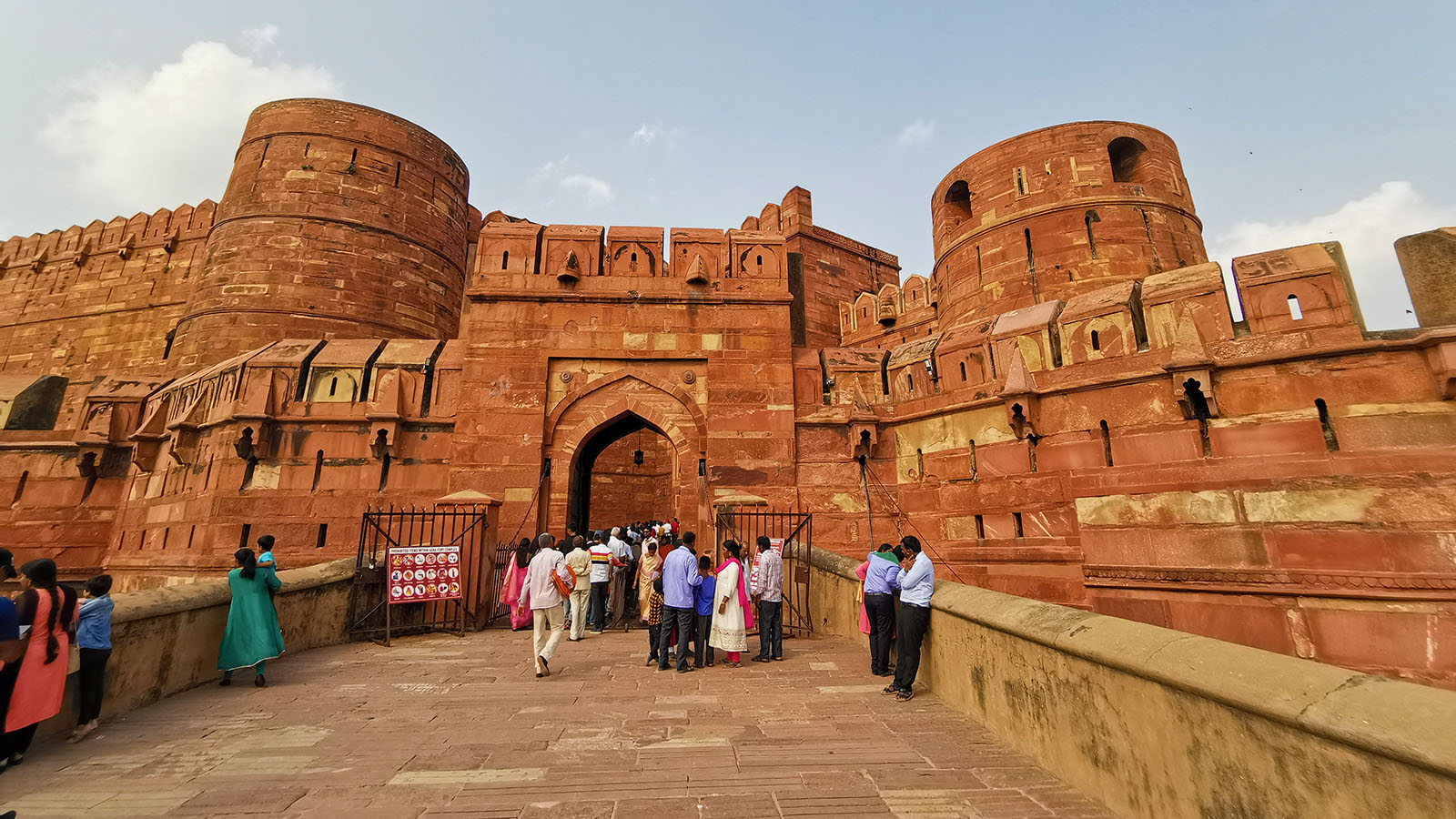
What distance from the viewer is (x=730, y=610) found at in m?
6.59

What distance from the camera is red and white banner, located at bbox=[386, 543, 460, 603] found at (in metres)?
7.88

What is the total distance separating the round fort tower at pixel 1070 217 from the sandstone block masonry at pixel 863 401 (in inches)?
2.5

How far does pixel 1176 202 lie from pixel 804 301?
448 inches

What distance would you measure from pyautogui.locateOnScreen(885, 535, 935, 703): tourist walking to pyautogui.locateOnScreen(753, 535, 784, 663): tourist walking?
178 cm

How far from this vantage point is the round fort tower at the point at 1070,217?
12439 mm

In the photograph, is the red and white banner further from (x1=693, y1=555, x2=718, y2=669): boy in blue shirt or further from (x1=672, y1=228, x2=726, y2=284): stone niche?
(x1=672, y1=228, x2=726, y2=284): stone niche

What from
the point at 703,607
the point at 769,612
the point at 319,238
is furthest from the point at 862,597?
the point at 319,238

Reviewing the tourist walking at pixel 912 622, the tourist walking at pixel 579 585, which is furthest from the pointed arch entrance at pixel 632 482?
the tourist walking at pixel 912 622

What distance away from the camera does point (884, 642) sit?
5758 mm

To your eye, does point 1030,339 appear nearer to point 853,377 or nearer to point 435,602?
point 853,377

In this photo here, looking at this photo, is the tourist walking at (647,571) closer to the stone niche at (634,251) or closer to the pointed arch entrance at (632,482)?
the stone niche at (634,251)

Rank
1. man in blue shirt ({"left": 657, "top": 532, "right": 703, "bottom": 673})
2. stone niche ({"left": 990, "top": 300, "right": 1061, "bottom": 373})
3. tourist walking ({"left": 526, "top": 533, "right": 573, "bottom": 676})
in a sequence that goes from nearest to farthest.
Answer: tourist walking ({"left": 526, "top": 533, "right": 573, "bottom": 676}) → man in blue shirt ({"left": 657, "top": 532, "right": 703, "bottom": 673}) → stone niche ({"left": 990, "top": 300, "right": 1061, "bottom": 373})

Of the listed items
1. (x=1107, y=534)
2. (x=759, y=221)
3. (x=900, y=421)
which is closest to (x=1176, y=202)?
(x=900, y=421)

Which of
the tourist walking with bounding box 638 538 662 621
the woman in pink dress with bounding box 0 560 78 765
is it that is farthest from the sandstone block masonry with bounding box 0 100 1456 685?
the woman in pink dress with bounding box 0 560 78 765
